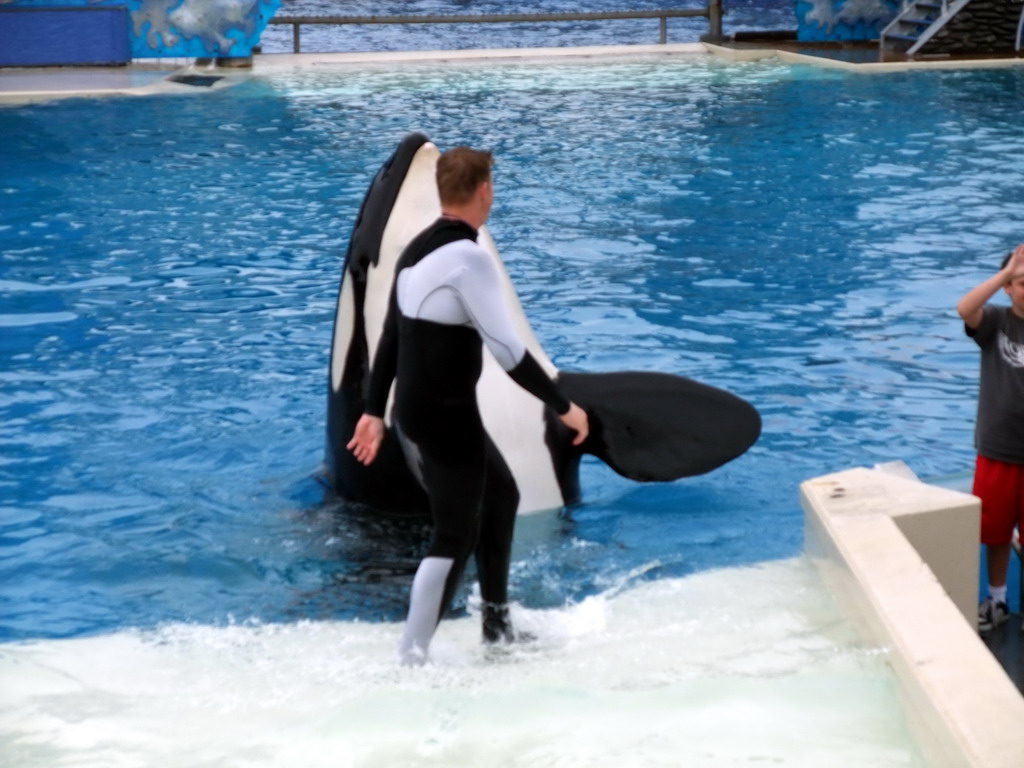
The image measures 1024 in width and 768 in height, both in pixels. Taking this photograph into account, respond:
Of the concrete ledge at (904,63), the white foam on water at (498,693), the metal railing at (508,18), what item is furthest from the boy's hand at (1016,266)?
the metal railing at (508,18)

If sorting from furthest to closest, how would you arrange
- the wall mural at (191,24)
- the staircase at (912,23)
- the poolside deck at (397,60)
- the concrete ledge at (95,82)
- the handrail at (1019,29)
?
1. the staircase at (912,23)
2. the wall mural at (191,24)
3. the handrail at (1019,29)
4. the poolside deck at (397,60)
5. the concrete ledge at (95,82)

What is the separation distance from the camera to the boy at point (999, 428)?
12.9 feet

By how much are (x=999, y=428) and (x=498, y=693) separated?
1.59 meters

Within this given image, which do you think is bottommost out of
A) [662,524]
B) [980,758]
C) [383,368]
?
[662,524]

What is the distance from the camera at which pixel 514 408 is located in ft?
14.9

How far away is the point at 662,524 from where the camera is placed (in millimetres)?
5238

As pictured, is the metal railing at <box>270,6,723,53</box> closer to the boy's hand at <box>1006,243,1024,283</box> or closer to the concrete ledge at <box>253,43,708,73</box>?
the concrete ledge at <box>253,43,708,73</box>

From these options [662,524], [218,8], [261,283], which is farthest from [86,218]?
[218,8]

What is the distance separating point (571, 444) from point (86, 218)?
701 centimetres

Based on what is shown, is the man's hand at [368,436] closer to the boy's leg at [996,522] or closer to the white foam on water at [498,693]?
the white foam on water at [498,693]

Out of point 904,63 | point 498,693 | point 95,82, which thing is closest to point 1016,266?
point 498,693

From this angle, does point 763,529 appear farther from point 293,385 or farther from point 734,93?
point 734,93

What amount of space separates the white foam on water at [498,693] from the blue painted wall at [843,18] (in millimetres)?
17763

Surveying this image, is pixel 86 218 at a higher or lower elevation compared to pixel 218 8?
lower
